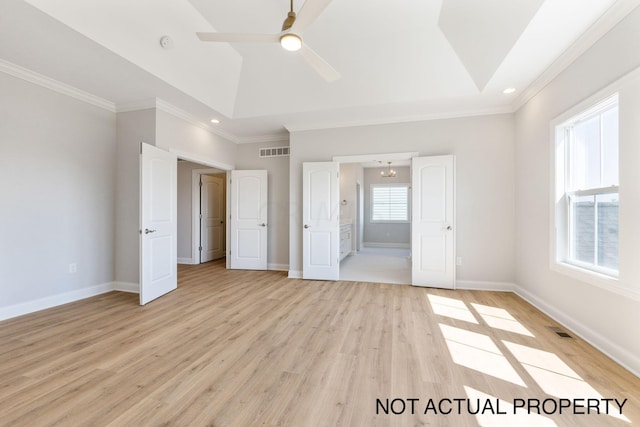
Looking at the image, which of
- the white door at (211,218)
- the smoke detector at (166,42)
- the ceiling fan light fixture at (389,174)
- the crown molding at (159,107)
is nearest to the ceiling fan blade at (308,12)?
the smoke detector at (166,42)

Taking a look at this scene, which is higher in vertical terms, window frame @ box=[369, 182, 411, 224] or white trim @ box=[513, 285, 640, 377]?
window frame @ box=[369, 182, 411, 224]

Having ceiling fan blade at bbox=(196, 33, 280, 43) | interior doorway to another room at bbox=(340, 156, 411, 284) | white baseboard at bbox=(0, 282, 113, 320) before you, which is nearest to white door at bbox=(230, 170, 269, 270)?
interior doorway to another room at bbox=(340, 156, 411, 284)

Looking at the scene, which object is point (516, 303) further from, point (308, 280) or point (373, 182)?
point (373, 182)

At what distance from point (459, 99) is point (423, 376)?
358 centimetres

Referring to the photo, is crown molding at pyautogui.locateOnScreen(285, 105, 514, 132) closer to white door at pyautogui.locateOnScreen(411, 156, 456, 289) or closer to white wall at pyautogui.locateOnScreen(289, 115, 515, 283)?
white wall at pyautogui.locateOnScreen(289, 115, 515, 283)

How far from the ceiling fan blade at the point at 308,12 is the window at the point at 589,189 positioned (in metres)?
2.54

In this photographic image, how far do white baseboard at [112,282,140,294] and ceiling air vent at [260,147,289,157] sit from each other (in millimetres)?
3324

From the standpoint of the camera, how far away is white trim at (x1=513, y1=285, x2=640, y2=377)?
197 centimetres

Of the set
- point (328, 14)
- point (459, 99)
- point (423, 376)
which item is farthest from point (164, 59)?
point (423, 376)

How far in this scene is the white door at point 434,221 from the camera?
417cm

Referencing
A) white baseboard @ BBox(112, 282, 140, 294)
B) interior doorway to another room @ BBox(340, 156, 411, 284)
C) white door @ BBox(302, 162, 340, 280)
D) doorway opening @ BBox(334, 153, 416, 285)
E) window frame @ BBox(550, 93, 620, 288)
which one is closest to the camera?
window frame @ BBox(550, 93, 620, 288)

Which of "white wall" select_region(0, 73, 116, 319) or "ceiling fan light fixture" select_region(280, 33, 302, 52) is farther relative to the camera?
"white wall" select_region(0, 73, 116, 319)

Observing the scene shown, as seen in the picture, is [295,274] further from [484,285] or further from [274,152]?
[484,285]

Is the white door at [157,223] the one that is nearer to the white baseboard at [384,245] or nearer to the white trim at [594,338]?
the white trim at [594,338]
